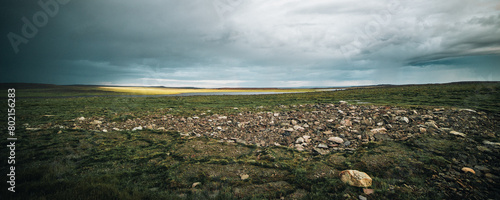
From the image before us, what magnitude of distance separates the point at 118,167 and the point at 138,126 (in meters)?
6.30

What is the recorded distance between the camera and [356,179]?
14.3 feet

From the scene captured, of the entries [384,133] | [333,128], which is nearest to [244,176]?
[333,128]

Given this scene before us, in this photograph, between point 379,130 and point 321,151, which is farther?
point 379,130

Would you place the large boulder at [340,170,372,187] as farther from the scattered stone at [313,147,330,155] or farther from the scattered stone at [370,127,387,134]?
the scattered stone at [370,127,387,134]

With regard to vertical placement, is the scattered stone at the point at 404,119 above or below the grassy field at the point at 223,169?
above

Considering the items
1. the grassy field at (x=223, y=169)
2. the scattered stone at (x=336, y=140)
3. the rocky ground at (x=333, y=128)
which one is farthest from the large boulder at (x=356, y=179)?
the scattered stone at (x=336, y=140)

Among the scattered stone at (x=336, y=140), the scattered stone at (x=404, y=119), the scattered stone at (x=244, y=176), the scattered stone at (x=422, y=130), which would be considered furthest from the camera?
the scattered stone at (x=404, y=119)

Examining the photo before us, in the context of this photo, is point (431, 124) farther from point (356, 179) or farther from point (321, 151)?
point (356, 179)

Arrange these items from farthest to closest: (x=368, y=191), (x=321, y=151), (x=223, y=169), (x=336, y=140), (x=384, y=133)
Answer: (x=384, y=133)
(x=336, y=140)
(x=321, y=151)
(x=223, y=169)
(x=368, y=191)

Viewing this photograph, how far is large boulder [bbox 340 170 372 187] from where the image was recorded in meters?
4.27

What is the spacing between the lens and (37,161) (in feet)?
19.0

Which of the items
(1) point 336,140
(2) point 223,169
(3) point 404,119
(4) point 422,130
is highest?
(3) point 404,119

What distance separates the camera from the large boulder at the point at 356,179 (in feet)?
14.0

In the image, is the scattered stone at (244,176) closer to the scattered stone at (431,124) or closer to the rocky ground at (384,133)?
the rocky ground at (384,133)
